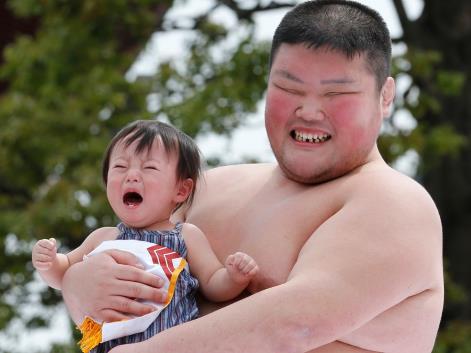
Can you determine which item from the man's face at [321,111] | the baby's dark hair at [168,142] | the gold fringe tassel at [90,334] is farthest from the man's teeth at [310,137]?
the gold fringe tassel at [90,334]

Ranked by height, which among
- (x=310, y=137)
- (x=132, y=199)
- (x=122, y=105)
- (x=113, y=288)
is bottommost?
(x=122, y=105)

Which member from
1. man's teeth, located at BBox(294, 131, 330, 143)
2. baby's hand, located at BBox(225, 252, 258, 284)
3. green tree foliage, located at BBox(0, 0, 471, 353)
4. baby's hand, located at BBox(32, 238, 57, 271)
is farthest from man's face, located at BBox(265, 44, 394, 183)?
green tree foliage, located at BBox(0, 0, 471, 353)

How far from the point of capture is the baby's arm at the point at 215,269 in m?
2.33

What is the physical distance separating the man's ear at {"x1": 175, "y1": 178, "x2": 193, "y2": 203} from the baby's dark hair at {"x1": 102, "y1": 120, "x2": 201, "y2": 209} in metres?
0.01

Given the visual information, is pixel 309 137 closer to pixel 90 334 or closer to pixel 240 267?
pixel 240 267

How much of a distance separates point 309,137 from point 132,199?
452 mm

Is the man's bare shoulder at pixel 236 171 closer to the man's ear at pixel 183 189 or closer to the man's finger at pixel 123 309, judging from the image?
the man's ear at pixel 183 189

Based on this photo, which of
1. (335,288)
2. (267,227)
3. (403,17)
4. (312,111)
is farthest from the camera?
(403,17)

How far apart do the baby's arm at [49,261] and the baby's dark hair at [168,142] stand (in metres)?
0.22

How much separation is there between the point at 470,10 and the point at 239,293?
6.82m

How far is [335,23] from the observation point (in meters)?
2.38

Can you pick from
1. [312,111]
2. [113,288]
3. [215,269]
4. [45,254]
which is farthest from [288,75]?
[45,254]

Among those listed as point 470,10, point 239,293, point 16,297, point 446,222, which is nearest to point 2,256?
point 16,297

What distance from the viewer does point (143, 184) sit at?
244cm
